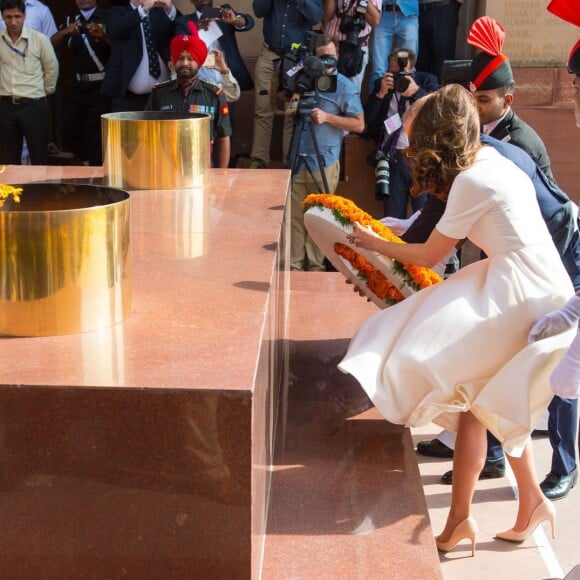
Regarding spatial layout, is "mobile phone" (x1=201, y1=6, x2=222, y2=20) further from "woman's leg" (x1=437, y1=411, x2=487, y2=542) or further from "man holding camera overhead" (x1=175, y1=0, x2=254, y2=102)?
"woman's leg" (x1=437, y1=411, x2=487, y2=542)

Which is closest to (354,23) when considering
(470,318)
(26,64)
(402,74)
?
(402,74)

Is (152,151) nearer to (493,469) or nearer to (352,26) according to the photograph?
(493,469)

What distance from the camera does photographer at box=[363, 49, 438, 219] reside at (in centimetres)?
723

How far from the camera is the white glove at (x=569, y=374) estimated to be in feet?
8.79

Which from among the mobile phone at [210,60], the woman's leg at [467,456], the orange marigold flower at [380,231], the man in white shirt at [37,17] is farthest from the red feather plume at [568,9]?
the man in white shirt at [37,17]

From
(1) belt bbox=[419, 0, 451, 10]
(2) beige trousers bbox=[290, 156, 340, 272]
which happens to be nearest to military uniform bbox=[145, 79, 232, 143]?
(2) beige trousers bbox=[290, 156, 340, 272]

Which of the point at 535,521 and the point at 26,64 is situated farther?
the point at 26,64

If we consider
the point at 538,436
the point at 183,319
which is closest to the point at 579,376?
the point at 183,319

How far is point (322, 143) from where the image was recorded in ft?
24.1

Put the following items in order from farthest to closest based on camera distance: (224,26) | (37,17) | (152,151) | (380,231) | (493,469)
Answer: (37,17)
(224,26)
(493,469)
(152,151)
(380,231)

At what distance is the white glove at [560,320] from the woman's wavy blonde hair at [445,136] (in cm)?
57

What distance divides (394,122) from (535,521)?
448 cm

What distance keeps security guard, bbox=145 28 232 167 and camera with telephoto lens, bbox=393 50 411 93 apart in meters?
1.34

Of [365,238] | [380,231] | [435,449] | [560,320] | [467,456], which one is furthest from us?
[435,449]
